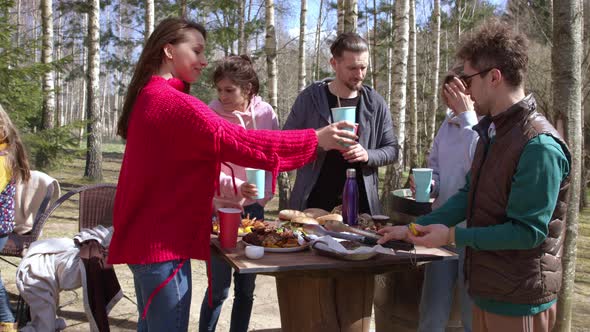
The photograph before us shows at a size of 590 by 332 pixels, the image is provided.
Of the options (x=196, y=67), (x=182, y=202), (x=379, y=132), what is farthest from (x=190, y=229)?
(x=379, y=132)

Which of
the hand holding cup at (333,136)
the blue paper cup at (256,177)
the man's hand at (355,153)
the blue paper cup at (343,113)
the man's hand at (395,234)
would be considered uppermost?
the blue paper cup at (343,113)

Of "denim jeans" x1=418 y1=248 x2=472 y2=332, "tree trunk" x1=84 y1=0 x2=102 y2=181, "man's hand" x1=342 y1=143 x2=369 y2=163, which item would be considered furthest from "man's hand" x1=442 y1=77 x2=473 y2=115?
"tree trunk" x1=84 y1=0 x2=102 y2=181

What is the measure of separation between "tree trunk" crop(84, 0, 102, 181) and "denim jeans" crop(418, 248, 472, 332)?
1028 cm

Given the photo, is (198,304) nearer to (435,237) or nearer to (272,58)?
(435,237)

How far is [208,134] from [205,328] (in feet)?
6.01

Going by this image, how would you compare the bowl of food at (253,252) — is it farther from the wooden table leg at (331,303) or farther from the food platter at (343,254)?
the wooden table leg at (331,303)

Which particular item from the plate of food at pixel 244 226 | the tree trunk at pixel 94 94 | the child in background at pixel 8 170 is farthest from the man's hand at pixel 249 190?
the tree trunk at pixel 94 94

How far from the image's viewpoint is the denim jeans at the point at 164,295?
2049mm

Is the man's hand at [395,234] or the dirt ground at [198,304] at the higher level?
the man's hand at [395,234]

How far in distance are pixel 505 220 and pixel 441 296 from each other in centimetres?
125

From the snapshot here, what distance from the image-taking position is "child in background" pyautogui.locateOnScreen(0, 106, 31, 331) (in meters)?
3.75

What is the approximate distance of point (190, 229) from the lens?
2.08m

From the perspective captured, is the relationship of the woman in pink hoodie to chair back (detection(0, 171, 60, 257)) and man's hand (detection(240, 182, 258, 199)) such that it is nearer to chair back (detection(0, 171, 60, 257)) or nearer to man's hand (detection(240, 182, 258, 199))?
man's hand (detection(240, 182, 258, 199))

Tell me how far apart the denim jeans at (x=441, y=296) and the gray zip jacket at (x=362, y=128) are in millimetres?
554
